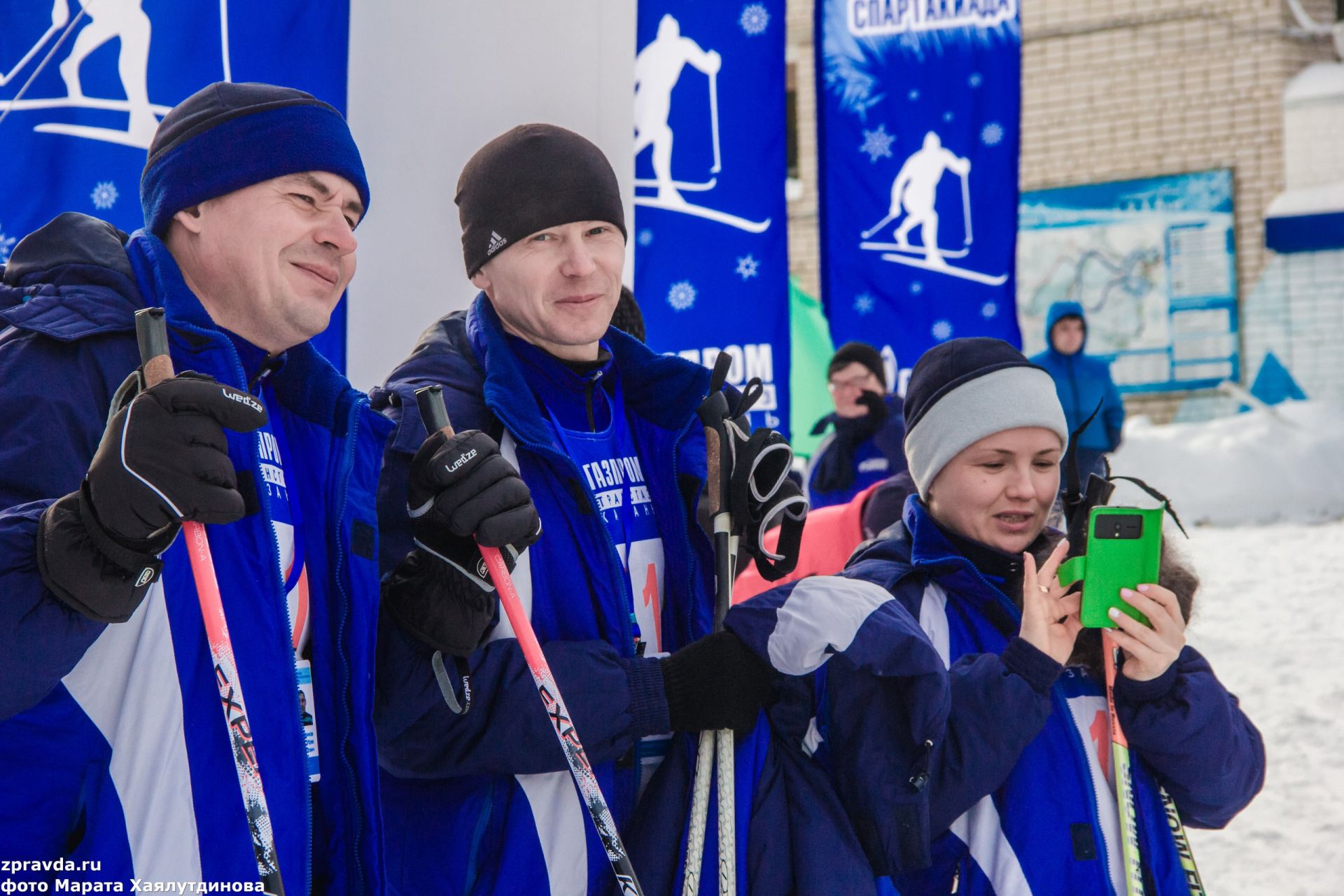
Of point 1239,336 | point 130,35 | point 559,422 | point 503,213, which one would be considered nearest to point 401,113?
point 130,35

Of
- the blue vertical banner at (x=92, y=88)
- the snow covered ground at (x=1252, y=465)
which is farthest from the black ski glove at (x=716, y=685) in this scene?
the snow covered ground at (x=1252, y=465)

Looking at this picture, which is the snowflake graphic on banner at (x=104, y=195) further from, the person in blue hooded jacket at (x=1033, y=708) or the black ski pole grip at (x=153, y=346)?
the person in blue hooded jacket at (x=1033, y=708)

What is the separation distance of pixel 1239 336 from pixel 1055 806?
1328 cm

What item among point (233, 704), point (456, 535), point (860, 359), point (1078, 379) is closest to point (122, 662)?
point (233, 704)

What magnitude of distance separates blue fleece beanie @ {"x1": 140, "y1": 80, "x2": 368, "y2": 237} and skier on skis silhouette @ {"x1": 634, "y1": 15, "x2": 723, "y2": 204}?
3209 millimetres

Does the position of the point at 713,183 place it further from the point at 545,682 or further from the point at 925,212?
the point at 545,682

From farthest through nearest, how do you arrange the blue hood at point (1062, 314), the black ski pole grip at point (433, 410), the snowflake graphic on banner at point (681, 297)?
the blue hood at point (1062, 314), the snowflake graphic on banner at point (681, 297), the black ski pole grip at point (433, 410)

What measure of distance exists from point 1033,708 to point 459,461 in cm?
98

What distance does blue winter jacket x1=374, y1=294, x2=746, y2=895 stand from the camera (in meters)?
1.95

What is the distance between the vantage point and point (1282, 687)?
6.16 meters

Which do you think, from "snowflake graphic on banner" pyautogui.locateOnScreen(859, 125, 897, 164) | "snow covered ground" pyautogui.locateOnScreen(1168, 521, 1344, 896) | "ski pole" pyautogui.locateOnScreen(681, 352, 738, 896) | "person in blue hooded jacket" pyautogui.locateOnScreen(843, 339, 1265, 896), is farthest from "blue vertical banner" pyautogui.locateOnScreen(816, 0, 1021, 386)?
"ski pole" pyautogui.locateOnScreen(681, 352, 738, 896)

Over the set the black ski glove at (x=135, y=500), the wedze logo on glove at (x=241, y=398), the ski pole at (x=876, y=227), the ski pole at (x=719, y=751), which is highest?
the ski pole at (x=876, y=227)

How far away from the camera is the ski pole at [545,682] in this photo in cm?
184

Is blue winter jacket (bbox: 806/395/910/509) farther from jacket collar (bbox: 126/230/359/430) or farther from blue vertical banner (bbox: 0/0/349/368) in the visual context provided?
jacket collar (bbox: 126/230/359/430)
